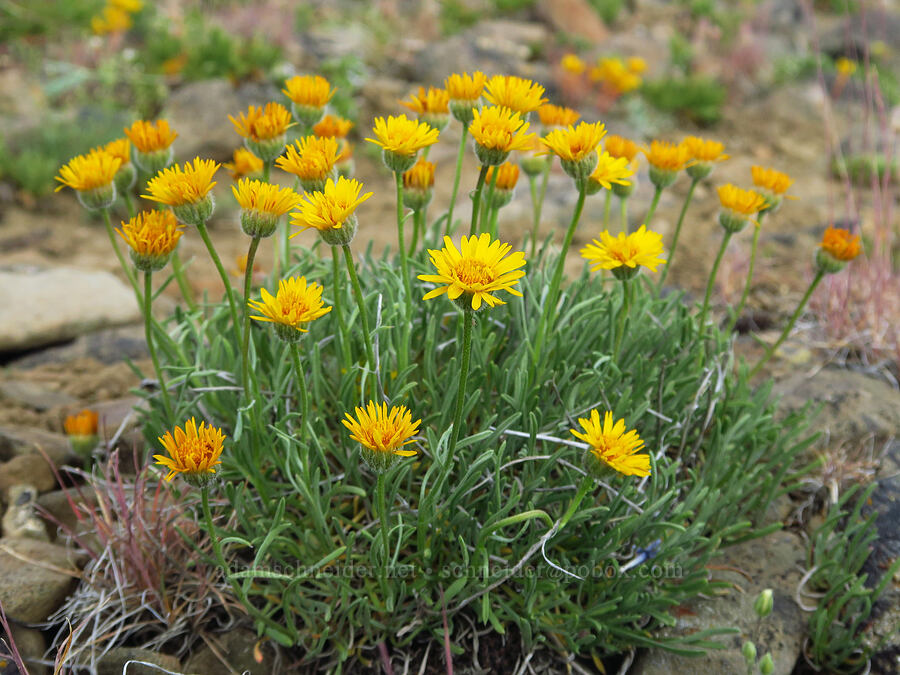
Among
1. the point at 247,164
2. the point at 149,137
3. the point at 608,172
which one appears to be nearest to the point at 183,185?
the point at 149,137

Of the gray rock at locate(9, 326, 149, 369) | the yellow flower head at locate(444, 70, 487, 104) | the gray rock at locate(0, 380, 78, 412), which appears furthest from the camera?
the gray rock at locate(9, 326, 149, 369)

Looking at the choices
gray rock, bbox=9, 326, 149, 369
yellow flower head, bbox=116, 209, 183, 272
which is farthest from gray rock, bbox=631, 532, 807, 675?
gray rock, bbox=9, 326, 149, 369

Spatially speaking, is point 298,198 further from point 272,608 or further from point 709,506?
point 709,506

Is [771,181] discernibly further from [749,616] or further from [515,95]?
[749,616]

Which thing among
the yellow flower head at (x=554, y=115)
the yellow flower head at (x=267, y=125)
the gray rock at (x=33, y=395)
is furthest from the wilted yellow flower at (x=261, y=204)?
the gray rock at (x=33, y=395)

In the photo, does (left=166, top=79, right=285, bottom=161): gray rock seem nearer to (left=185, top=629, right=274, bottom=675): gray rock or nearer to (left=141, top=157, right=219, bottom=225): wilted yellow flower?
(left=141, top=157, right=219, bottom=225): wilted yellow flower

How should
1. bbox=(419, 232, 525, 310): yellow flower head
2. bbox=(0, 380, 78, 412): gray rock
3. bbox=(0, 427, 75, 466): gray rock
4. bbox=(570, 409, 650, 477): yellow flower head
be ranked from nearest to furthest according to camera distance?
1. bbox=(419, 232, 525, 310): yellow flower head
2. bbox=(570, 409, 650, 477): yellow flower head
3. bbox=(0, 427, 75, 466): gray rock
4. bbox=(0, 380, 78, 412): gray rock

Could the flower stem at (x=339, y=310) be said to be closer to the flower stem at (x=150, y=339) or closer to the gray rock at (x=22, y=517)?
the flower stem at (x=150, y=339)
